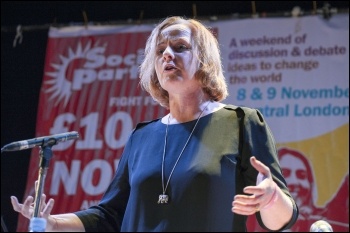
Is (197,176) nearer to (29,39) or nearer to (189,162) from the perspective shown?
(189,162)

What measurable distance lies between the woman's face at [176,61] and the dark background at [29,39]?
9.31 ft

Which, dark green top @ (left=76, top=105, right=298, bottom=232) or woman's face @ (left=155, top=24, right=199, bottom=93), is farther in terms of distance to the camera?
woman's face @ (left=155, top=24, right=199, bottom=93)

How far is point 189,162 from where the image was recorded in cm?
157

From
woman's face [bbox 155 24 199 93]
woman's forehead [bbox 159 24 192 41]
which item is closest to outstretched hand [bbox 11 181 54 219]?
woman's face [bbox 155 24 199 93]

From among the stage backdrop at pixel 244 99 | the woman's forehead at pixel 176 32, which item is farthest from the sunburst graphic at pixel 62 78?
the woman's forehead at pixel 176 32

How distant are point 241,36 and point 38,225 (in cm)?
333

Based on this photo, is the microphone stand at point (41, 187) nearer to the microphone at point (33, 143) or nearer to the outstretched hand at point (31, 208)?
the microphone at point (33, 143)

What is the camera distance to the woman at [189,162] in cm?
150

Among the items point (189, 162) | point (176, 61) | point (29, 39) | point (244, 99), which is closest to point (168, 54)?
point (176, 61)

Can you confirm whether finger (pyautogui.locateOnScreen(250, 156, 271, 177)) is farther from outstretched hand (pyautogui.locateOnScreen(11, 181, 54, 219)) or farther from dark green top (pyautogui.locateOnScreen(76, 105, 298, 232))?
outstretched hand (pyautogui.locateOnScreen(11, 181, 54, 219))

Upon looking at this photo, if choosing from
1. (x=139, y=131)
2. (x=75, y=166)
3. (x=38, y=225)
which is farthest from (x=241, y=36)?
(x=38, y=225)

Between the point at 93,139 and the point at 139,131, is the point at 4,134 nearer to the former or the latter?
the point at 93,139

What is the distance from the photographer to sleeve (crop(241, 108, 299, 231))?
152cm

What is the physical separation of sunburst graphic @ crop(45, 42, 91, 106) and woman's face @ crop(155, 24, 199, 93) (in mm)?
2950
